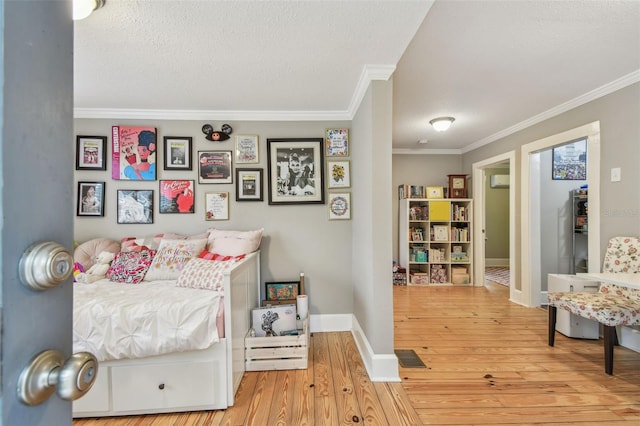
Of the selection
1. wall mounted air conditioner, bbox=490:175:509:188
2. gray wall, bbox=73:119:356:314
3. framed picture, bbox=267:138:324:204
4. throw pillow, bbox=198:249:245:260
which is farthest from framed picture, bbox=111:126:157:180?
wall mounted air conditioner, bbox=490:175:509:188

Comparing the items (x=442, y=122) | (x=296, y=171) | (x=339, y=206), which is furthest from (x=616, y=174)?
(x=296, y=171)

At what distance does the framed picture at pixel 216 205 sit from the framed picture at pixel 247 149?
15.3 inches

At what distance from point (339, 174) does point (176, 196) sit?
165 centimetres

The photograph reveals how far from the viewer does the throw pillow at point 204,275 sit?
5.93ft

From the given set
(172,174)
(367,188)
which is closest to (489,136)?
(367,188)

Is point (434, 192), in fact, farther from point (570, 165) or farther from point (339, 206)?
point (339, 206)

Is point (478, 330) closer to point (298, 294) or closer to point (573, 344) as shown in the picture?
point (573, 344)

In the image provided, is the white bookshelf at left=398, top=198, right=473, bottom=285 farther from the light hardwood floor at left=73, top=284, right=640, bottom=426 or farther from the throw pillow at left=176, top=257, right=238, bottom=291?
the throw pillow at left=176, top=257, right=238, bottom=291

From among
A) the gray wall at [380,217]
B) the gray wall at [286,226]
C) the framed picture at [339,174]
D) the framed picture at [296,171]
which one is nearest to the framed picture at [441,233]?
the gray wall at [286,226]

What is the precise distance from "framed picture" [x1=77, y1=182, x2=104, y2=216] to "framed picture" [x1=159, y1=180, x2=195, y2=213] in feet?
1.85

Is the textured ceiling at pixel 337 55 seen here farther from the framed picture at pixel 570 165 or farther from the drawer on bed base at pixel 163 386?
the drawer on bed base at pixel 163 386

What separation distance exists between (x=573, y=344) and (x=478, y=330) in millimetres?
747

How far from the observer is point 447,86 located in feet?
8.04

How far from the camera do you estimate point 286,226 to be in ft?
8.99
